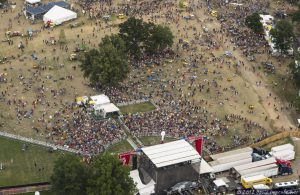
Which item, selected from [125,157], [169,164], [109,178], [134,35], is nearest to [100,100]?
[125,157]

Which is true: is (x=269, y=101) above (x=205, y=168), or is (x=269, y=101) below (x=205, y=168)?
below

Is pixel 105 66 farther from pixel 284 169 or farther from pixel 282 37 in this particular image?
pixel 282 37

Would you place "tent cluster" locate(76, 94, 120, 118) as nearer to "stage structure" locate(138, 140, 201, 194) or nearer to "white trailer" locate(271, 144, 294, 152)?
"stage structure" locate(138, 140, 201, 194)

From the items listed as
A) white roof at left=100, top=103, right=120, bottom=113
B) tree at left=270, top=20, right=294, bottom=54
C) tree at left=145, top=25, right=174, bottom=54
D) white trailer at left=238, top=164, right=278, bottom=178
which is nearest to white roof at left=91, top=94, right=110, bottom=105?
white roof at left=100, top=103, right=120, bottom=113

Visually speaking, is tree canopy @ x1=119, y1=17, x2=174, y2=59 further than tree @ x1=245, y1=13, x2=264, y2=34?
No

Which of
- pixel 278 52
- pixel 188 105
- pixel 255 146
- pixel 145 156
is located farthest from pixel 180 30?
pixel 145 156

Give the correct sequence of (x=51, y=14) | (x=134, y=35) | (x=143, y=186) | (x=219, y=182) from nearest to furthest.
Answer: (x=143, y=186)
(x=219, y=182)
(x=134, y=35)
(x=51, y=14)

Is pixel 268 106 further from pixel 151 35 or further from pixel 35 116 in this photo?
pixel 35 116
